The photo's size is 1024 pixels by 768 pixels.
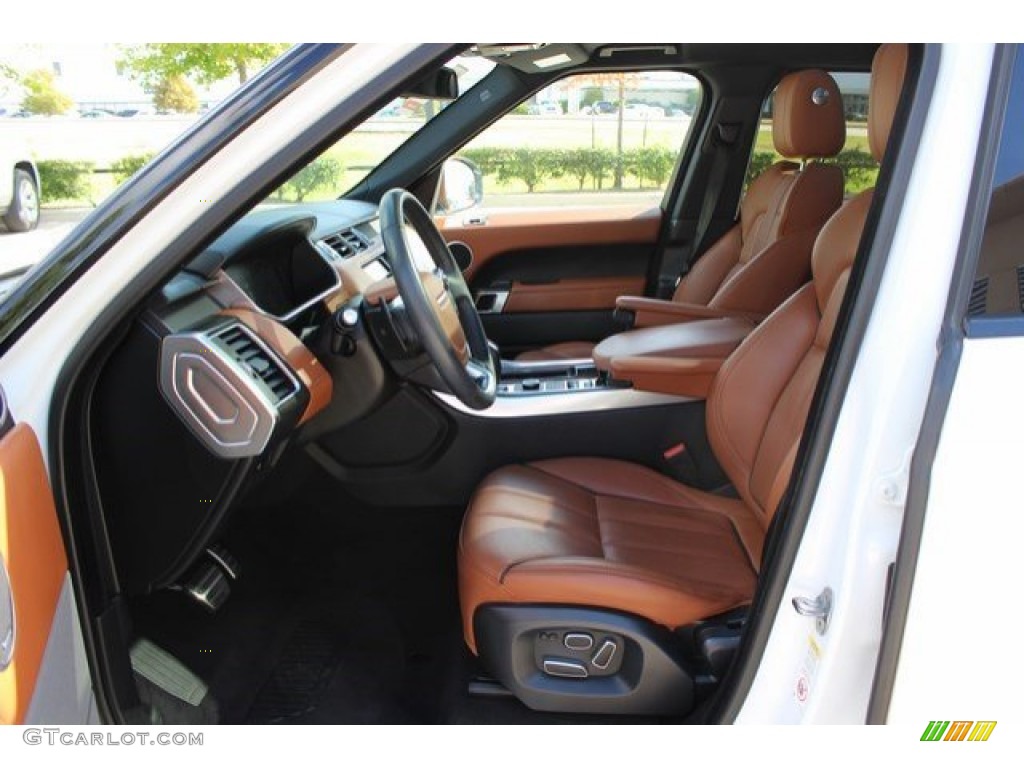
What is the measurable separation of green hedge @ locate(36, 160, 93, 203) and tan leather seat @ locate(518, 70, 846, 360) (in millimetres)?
3412

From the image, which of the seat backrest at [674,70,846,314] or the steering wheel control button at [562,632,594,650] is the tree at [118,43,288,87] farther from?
the seat backrest at [674,70,846,314]

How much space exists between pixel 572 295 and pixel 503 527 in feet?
6.86

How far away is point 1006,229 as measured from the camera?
91cm

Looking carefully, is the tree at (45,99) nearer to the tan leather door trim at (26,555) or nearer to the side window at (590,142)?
the side window at (590,142)

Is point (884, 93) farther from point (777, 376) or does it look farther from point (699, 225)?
point (699, 225)

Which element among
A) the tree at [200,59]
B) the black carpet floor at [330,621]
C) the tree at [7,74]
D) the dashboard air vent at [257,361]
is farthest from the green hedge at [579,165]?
the dashboard air vent at [257,361]

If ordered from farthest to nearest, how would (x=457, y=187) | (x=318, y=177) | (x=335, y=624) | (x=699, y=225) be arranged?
(x=699, y=225), (x=457, y=187), (x=318, y=177), (x=335, y=624)

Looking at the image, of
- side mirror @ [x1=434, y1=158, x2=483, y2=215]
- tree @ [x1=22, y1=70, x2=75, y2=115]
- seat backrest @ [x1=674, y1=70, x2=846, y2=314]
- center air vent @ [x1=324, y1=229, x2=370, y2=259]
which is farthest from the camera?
tree @ [x1=22, y1=70, x2=75, y2=115]

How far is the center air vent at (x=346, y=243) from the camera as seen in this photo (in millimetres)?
2055

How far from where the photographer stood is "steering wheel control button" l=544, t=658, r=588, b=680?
1456 millimetres

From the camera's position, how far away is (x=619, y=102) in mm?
3420

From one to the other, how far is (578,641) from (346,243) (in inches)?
46.9

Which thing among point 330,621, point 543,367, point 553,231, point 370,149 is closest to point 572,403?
point 543,367

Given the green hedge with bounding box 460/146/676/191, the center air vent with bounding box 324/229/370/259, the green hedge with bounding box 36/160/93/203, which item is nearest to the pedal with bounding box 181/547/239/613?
the center air vent with bounding box 324/229/370/259
